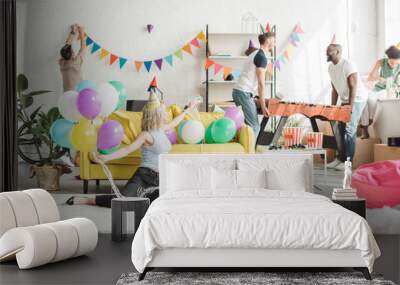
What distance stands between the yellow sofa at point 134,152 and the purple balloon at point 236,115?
5cm

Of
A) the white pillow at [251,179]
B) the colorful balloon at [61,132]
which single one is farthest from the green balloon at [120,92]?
the white pillow at [251,179]

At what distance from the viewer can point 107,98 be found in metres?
6.92

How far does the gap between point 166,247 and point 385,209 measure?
3.10 metres

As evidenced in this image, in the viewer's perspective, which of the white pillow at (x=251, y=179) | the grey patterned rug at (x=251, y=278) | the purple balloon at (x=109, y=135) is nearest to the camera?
the grey patterned rug at (x=251, y=278)

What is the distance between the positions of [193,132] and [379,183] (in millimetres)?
1957

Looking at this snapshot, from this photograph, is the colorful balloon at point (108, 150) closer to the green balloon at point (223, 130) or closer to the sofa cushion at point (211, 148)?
the sofa cushion at point (211, 148)

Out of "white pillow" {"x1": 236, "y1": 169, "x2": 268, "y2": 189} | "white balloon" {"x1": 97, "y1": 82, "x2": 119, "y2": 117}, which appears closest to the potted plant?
"white balloon" {"x1": 97, "y1": 82, "x2": 119, "y2": 117}

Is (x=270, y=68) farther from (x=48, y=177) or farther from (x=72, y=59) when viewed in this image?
(x=48, y=177)

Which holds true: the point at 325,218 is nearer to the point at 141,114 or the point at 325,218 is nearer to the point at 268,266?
the point at 268,266

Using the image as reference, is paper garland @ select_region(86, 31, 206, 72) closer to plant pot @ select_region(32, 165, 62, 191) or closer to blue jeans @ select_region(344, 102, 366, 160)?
plant pot @ select_region(32, 165, 62, 191)

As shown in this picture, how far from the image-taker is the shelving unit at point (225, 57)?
7039mm

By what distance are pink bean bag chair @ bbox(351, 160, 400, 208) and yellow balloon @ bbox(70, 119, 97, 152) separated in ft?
8.91

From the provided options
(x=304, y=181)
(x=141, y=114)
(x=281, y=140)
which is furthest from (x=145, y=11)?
(x=304, y=181)

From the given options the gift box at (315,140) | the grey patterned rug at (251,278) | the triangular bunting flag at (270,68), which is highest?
the triangular bunting flag at (270,68)
